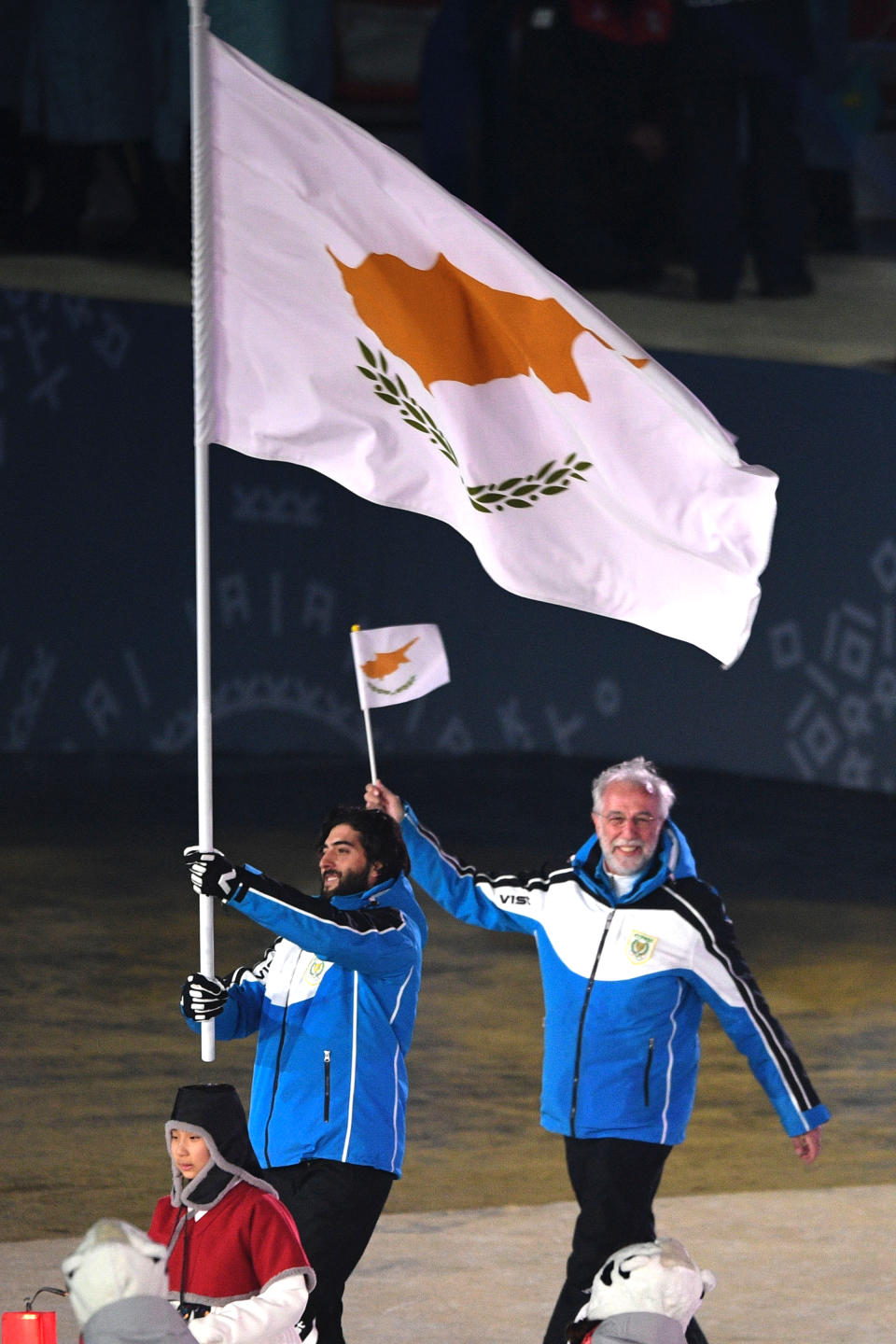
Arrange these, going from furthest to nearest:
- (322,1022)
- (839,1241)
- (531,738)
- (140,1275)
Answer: (531,738)
(839,1241)
(322,1022)
(140,1275)

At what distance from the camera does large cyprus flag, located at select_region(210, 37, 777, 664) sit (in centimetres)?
633

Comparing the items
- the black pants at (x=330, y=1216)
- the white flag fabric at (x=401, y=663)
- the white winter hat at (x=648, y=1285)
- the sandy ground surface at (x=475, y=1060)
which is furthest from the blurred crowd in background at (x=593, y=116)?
the white winter hat at (x=648, y=1285)

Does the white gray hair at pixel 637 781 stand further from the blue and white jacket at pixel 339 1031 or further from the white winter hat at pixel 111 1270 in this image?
the white winter hat at pixel 111 1270

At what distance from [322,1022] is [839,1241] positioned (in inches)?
104

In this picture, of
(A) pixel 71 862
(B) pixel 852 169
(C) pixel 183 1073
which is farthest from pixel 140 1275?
(B) pixel 852 169

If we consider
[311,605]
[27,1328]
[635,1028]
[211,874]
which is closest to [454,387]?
[211,874]

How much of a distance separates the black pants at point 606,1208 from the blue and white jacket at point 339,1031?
1.72ft

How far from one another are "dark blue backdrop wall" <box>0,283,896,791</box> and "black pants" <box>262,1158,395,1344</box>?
10399 mm

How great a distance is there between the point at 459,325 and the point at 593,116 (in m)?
11.6

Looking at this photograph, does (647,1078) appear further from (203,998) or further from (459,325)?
(459,325)

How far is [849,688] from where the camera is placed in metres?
16.2

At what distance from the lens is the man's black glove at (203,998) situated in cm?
580

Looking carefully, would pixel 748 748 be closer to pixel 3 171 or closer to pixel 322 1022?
pixel 3 171

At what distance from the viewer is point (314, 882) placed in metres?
13.7
